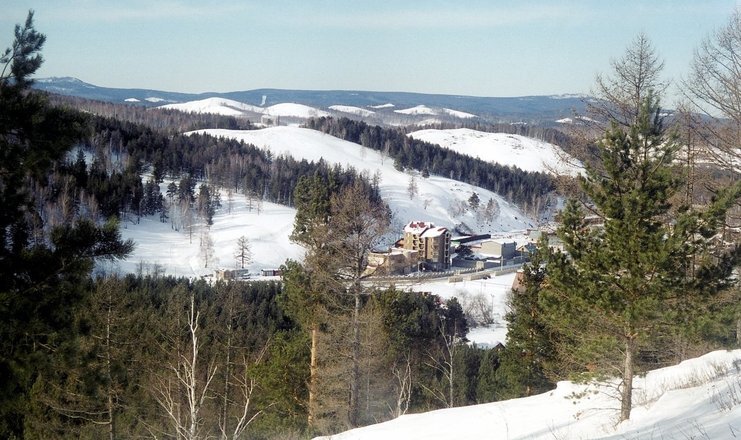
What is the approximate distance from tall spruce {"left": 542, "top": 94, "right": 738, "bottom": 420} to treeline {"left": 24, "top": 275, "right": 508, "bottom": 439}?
4666 millimetres

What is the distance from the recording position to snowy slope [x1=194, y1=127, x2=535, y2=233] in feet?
301

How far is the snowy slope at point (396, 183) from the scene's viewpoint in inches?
3615

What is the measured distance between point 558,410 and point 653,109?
537cm

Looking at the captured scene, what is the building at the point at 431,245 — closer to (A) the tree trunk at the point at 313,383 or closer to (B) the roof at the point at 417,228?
(B) the roof at the point at 417,228

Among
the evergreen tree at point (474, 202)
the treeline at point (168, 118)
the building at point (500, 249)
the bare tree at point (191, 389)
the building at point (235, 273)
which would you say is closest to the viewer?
the bare tree at point (191, 389)

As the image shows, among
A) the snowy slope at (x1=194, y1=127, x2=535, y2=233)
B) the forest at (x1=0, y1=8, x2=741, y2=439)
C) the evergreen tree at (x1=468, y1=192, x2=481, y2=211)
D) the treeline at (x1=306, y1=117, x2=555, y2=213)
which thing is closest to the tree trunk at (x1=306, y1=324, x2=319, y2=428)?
the forest at (x1=0, y1=8, x2=741, y2=439)

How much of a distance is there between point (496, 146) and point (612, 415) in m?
152

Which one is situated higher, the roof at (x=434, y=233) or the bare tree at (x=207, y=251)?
the roof at (x=434, y=233)

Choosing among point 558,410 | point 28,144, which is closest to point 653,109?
point 558,410

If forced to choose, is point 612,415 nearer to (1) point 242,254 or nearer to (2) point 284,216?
(1) point 242,254

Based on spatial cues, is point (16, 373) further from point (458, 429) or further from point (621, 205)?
point (621, 205)

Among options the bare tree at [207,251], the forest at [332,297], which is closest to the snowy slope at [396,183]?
→ the bare tree at [207,251]

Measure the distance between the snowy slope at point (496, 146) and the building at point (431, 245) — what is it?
256ft

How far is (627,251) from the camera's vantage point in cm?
763
